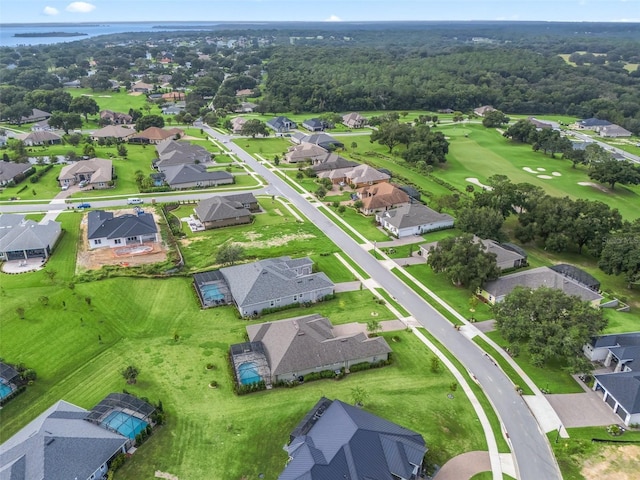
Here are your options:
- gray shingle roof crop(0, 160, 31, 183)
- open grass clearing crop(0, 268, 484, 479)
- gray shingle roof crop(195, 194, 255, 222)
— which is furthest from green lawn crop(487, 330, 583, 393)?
gray shingle roof crop(0, 160, 31, 183)

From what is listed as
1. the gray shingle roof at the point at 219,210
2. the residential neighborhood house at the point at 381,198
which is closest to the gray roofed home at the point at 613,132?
the residential neighborhood house at the point at 381,198

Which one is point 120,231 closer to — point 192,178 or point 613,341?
point 192,178

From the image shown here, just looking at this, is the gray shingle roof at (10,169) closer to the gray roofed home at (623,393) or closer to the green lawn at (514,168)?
the green lawn at (514,168)

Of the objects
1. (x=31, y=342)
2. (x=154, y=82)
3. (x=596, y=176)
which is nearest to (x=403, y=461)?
(x=31, y=342)

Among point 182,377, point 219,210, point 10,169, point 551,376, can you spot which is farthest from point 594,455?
point 10,169

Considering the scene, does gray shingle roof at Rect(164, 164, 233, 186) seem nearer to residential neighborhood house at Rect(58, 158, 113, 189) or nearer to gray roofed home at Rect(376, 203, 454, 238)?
residential neighborhood house at Rect(58, 158, 113, 189)

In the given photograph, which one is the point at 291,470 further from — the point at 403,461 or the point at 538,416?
the point at 538,416
